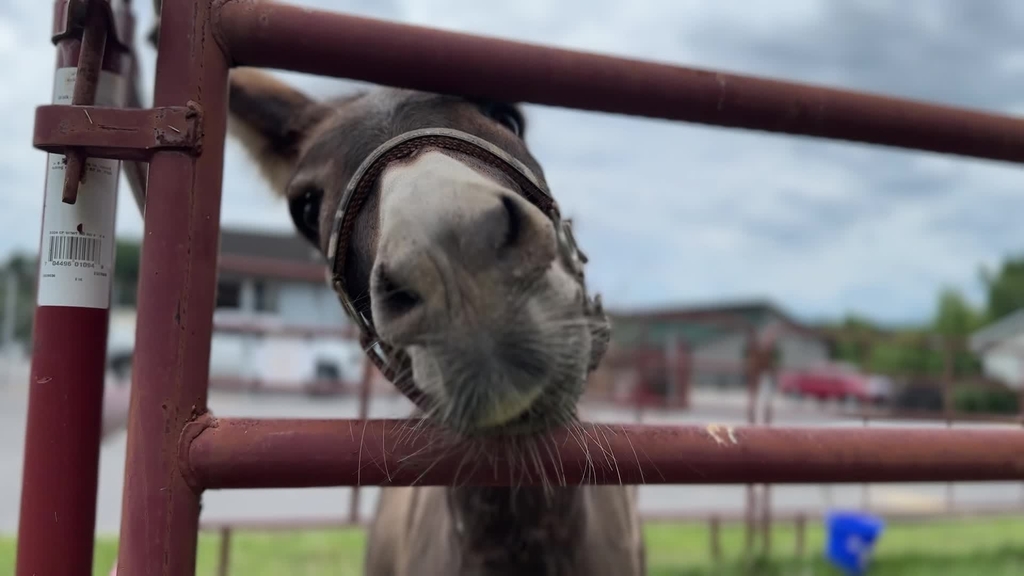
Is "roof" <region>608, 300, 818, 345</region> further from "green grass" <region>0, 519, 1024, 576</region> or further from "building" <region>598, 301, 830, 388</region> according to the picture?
"green grass" <region>0, 519, 1024, 576</region>

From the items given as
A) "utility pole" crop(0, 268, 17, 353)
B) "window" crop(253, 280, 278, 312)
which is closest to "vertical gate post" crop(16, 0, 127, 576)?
"utility pole" crop(0, 268, 17, 353)

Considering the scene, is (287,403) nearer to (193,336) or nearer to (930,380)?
(930,380)

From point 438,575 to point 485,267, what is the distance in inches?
39.9

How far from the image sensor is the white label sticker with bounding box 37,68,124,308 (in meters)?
1.04

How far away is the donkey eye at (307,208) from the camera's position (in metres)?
1.51

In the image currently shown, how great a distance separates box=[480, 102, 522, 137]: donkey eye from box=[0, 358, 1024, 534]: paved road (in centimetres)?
388

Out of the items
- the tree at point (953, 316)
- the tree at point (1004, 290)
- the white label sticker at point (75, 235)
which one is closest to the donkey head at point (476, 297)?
the white label sticker at point (75, 235)

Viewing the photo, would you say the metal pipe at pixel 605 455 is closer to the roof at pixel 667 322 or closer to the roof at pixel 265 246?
the roof at pixel 667 322

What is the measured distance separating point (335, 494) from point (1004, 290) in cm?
4854

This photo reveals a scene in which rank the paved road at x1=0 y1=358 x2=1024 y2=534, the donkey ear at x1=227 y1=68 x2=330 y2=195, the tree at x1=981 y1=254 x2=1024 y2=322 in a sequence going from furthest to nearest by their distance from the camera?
the tree at x1=981 y1=254 x2=1024 y2=322, the paved road at x1=0 y1=358 x2=1024 y2=534, the donkey ear at x1=227 y1=68 x2=330 y2=195

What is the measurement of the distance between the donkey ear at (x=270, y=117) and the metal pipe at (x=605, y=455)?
43.8 inches

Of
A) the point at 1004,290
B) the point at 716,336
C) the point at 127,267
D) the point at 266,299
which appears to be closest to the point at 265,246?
the point at 127,267

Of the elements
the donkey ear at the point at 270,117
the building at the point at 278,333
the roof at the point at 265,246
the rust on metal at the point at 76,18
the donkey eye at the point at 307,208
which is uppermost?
the roof at the point at 265,246

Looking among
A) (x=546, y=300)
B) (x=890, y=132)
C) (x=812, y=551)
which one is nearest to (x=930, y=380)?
(x=812, y=551)
